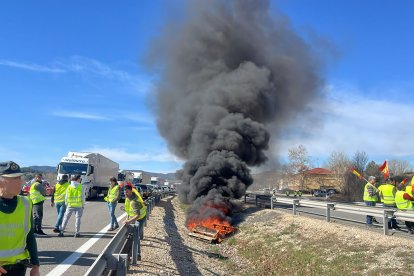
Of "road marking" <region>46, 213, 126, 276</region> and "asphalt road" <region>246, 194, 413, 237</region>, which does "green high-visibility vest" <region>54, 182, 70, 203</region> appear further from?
"asphalt road" <region>246, 194, 413, 237</region>

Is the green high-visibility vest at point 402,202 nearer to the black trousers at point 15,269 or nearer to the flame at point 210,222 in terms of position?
the flame at point 210,222

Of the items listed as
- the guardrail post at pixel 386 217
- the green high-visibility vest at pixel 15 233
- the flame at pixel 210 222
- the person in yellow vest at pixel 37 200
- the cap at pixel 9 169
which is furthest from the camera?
the flame at pixel 210 222

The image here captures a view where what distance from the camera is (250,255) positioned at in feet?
40.3

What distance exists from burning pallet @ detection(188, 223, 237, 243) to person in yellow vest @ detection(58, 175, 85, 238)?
515 centimetres

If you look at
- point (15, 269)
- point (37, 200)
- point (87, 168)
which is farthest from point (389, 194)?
point (87, 168)

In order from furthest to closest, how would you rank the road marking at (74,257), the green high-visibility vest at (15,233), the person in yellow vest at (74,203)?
the person in yellow vest at (74,203), the road marking at (74,257), the green high-visibility vest at (15,233)

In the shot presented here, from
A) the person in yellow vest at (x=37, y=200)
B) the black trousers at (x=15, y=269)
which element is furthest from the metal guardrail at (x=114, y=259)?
the person in yellow vest at (x=37, y=200)

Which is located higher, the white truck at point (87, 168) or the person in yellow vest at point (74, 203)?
the white truck at point (87, 168)

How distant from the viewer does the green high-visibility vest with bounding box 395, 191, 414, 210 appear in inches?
437

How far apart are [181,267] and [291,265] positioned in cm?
297

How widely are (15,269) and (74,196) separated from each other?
7598 mm

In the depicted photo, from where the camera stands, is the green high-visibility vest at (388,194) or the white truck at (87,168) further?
the white truck at (87,168)

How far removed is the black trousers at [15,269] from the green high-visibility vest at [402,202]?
420 inches

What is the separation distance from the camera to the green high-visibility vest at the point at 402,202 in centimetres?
1109
